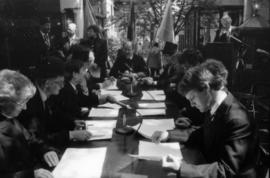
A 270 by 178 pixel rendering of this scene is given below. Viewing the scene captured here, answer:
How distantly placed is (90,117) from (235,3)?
798 cm

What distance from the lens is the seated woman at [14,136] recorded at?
168 centimetres

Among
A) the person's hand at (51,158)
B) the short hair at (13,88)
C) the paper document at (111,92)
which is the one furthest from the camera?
the paper document at (111,92)

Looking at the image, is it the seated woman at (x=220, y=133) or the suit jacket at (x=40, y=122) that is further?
the suit jacket at (x=40, y=122)

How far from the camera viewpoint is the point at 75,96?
127 inches

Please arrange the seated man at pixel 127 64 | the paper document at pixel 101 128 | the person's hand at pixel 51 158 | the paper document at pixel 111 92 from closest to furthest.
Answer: the person's hand at pixel 51 158, the paper document at pixel 101 128, the paper document at pixel 111 92, the seated man at pixel 127 64

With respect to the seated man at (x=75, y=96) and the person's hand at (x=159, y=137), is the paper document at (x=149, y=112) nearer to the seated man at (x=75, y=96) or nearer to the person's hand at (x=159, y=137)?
the seated man at (x=75, y=96)

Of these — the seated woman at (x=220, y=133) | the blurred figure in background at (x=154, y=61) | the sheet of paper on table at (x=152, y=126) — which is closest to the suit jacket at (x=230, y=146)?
the seated woman at (x=220, y=133)

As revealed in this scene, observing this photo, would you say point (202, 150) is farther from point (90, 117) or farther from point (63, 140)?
point (90, 117)

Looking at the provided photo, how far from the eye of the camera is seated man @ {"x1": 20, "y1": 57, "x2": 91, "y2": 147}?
7.35 feet

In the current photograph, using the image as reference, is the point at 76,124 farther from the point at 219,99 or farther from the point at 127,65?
the point at 127,65

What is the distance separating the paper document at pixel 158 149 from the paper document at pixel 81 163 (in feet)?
0.73

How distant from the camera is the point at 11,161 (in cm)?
182

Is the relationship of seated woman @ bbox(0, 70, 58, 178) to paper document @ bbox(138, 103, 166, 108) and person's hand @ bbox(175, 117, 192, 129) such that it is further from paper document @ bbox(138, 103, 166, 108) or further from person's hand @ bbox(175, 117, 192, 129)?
paper document @ bbox(138, 103, 166, 108)

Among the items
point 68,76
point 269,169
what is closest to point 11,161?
point 269,169
